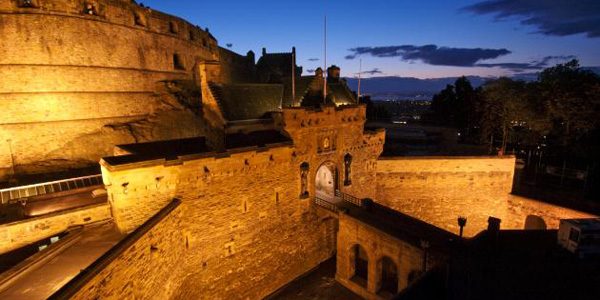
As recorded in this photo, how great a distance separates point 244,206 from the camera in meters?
17.9

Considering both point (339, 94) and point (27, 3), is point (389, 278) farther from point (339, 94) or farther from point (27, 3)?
point (27, 3)

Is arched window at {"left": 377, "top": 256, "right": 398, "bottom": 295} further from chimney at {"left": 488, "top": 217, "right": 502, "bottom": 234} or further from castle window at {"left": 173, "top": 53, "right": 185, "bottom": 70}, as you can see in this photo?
castle window at {"left": 173, "top": 53, "right": 185, "bottom": 70}

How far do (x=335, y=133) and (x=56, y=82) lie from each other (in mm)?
23089

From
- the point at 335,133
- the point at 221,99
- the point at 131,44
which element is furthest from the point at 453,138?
the point at 131,44

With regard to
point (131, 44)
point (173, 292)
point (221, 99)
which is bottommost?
point (173, 292)

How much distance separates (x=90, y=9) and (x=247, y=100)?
16.5m

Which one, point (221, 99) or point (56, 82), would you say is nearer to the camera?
point (221, 99)

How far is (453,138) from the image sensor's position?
36.7 metres

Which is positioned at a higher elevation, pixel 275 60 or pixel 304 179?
pixel 275 60

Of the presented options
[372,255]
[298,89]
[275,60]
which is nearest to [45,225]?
[372,255]

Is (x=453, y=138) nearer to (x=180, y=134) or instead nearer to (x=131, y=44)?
(x=180, y=134)

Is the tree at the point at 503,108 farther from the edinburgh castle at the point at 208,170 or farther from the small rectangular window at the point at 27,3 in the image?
the small rectangular window at the point at 27,3

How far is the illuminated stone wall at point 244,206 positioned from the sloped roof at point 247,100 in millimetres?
3916

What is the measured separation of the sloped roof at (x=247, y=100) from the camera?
2173 centimetres
